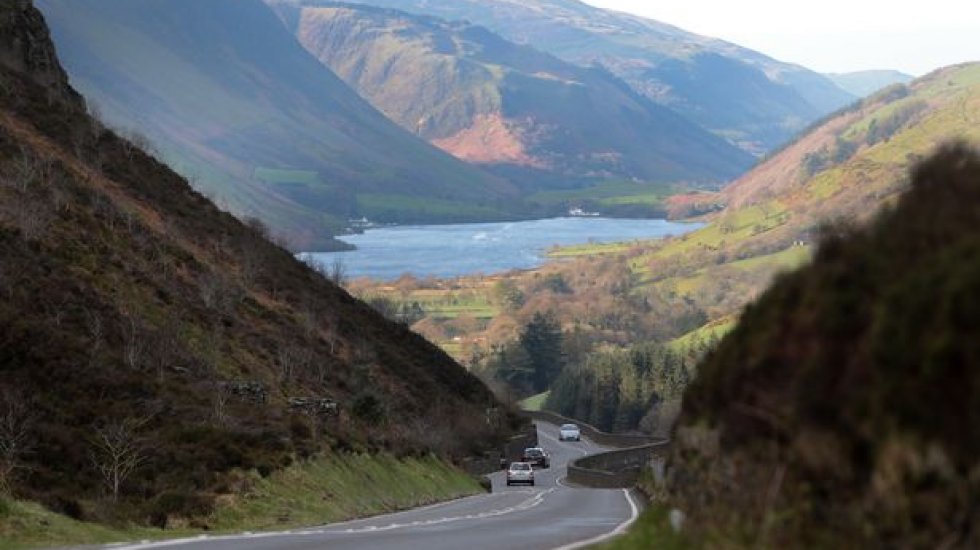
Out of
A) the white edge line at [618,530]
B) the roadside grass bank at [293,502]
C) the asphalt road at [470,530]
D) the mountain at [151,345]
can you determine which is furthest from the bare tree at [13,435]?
the white edge line at [618,530]

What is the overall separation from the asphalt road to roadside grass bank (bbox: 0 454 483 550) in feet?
5.68

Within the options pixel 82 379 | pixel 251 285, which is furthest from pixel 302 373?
pixel 82 379

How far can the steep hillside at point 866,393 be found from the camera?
7.82m

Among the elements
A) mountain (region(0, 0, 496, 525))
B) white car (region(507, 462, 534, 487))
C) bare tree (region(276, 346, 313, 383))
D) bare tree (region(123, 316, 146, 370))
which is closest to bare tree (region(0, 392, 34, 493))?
mountain (region(0, 0, 496, 525))

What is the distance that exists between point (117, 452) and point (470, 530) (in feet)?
33.5

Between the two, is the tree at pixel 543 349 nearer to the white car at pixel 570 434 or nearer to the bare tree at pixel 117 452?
the white car at pixel 570 434

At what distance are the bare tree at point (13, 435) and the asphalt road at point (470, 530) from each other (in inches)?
240

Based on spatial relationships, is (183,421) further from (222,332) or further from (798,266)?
(798,266)

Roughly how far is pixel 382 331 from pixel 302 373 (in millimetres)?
23819

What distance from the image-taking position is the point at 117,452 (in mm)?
29594

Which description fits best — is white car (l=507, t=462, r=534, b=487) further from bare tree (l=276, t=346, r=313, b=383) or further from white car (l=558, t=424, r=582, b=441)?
white car (l=558, t=424, r=582, b=441)

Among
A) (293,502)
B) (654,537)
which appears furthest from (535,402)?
(654,537)

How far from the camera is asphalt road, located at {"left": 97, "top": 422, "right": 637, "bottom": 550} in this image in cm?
1827

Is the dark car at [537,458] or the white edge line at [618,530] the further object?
the dark car at [537,458]
